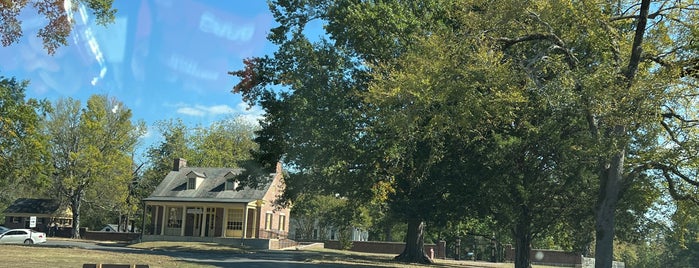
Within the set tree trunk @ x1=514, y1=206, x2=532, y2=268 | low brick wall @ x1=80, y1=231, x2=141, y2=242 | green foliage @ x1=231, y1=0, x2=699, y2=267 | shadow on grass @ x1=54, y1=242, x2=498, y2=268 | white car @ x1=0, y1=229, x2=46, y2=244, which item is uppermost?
green foliage @ x1=231, y1=0, x2=699, y2=267

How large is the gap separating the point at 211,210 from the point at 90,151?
52.1ft

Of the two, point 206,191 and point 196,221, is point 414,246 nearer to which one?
point 206,191

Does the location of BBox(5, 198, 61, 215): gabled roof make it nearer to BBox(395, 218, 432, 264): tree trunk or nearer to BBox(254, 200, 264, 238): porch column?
BBox(254, 200, 264, 238): porch column

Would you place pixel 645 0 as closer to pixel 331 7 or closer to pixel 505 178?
pixel 505 178

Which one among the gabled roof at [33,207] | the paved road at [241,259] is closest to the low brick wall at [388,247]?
the paved road at [241,259]

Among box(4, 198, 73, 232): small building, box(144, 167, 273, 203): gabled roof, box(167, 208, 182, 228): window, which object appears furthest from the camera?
box(4, 198, 73, 232): small building

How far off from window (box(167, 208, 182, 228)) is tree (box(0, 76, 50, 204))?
10.8 metres

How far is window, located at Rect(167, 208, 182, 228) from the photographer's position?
5509 centimetres

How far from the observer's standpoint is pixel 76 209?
63156mm

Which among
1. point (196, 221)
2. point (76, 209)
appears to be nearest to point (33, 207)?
point (76, 209)

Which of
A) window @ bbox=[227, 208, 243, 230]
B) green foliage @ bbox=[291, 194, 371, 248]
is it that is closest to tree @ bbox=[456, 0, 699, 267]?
green foliage @ bbox=[291, 194, 371, 248]

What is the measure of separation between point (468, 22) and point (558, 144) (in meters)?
7.66

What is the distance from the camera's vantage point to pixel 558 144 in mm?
24297

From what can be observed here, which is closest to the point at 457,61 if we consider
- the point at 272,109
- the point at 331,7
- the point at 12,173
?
the point at 331,7
